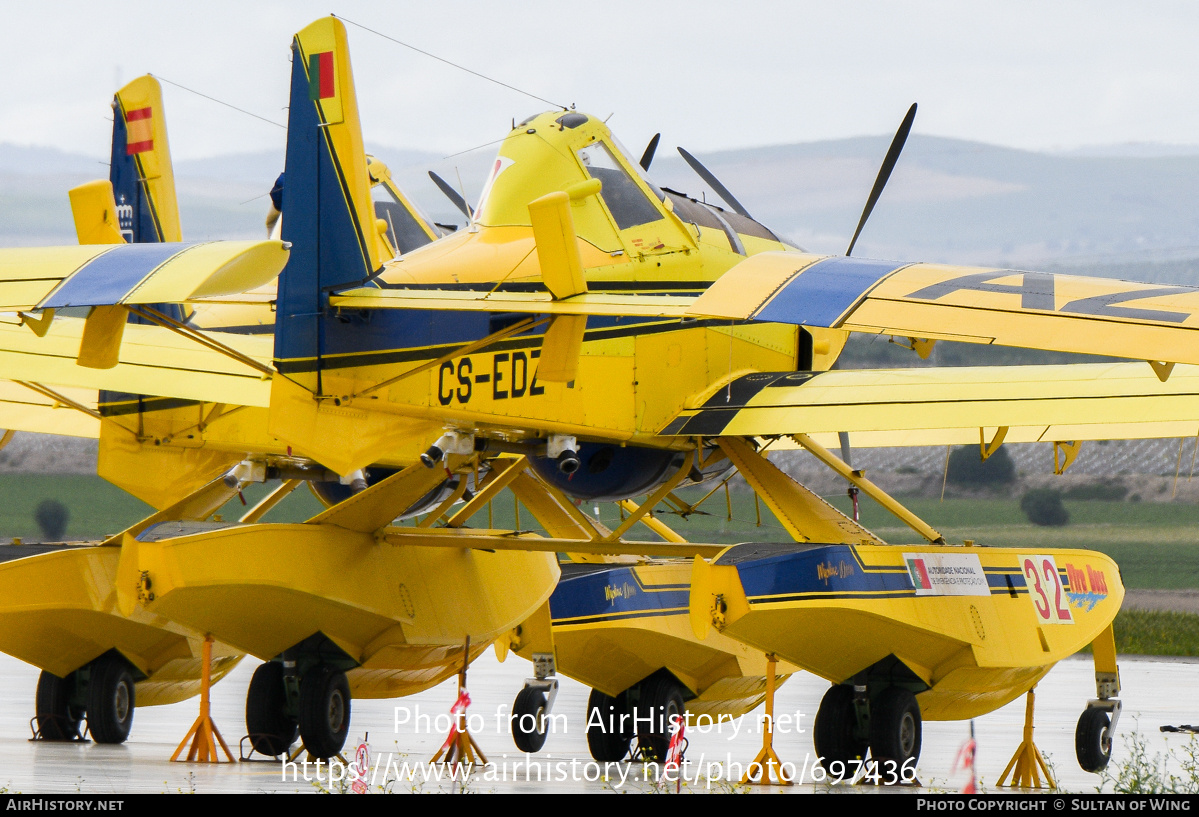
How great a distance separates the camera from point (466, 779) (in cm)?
1072

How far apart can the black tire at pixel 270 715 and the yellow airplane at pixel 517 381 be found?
1.65 feet

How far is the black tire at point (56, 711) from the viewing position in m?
13.2

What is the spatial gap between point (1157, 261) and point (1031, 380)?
86411mm

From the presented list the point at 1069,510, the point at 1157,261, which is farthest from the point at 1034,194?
the point at 1069,510

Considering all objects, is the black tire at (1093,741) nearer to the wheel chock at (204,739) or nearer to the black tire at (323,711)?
the black tire at (323,711)

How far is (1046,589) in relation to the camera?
1233 centimetres

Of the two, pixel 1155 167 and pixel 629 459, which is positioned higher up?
pixel 1155 167

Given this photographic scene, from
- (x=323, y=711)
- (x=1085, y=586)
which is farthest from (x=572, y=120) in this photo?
(x=1085, y=586)

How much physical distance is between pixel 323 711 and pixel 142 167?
5.29 metres

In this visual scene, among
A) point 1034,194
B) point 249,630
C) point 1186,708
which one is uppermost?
point 1034,194

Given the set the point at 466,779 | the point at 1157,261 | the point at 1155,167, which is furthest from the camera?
the point at 1155,167

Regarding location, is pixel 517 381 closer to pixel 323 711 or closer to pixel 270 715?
pixel 323 711
